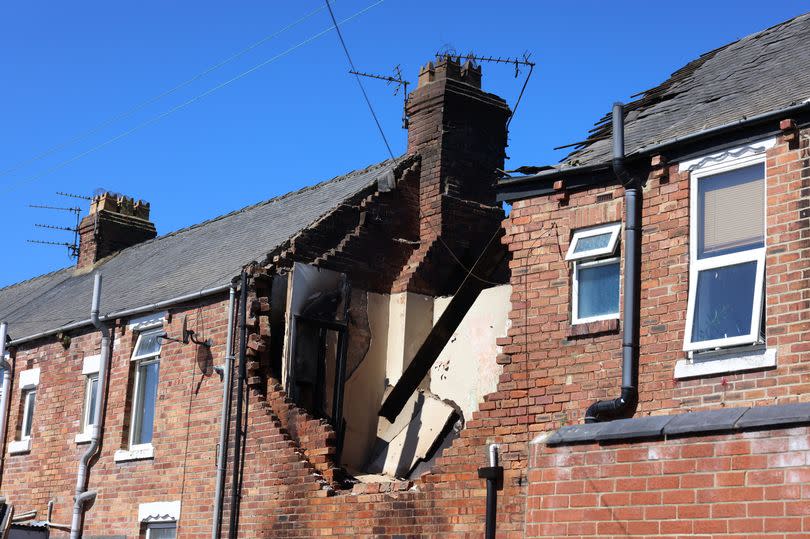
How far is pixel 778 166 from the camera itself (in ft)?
34.7

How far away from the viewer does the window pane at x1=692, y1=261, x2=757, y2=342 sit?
10.6 metres

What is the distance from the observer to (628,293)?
1127cm

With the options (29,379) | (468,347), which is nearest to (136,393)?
(29,379)

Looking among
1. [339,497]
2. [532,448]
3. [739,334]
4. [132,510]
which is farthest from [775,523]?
[132,510]

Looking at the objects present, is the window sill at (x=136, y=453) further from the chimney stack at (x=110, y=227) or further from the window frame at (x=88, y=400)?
the chimney stack at (x=110, y=227)

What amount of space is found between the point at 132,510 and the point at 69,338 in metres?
4.10

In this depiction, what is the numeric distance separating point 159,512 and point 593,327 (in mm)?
8258

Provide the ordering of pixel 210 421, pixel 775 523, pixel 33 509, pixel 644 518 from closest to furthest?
pixel 775 523 → pixel 644 518 → pixel 210 421 → pixel 33 509

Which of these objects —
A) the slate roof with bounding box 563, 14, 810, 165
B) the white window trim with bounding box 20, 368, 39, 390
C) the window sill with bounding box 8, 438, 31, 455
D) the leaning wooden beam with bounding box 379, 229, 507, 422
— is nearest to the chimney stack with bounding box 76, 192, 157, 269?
the white window trim with bounding box 20, 368, 39, 390

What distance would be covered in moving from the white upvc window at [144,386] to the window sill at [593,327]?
8.42 metres

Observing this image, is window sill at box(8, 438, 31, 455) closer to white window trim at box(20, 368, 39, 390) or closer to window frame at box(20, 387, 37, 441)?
window frame at box(20, 387, 37, 441)

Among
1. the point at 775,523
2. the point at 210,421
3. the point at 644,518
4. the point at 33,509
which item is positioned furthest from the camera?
the point at 33,509

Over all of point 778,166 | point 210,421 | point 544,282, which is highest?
point 778,166

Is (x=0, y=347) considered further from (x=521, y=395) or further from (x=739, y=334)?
(x=739, y=334)
